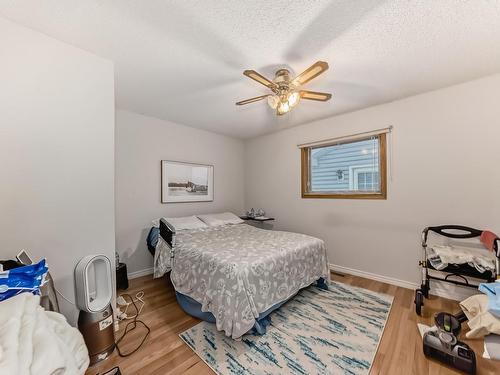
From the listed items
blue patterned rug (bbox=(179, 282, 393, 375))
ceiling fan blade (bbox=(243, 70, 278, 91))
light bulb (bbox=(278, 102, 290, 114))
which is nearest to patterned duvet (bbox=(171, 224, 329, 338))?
blue patterned rug (bbox=(179, 282, 393, 375))

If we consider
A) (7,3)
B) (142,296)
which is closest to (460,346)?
(142,296)

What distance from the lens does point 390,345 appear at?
5.54 ft

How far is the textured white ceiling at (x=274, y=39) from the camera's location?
53.9 inches

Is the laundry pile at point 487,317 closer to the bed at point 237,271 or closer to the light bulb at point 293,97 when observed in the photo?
the bed at point 237,271

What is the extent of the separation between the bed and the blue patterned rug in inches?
4.8

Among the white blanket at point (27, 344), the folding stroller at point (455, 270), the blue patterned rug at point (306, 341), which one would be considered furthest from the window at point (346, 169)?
the white blanket at point (27, 344)

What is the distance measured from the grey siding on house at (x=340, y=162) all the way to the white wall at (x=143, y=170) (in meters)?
1.96

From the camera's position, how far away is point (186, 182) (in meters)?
3.63

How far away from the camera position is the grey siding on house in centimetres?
304

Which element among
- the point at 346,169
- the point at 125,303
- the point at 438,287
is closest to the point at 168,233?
the point at 125,303

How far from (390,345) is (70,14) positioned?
3.35 m

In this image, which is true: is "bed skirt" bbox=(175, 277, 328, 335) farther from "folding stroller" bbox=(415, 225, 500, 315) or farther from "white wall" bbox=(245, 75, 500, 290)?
"white wall" bbox=(245, 75, 500, 290)

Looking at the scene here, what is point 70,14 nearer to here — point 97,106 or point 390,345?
point 97,106

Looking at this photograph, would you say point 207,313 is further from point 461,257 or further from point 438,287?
point 438,287
